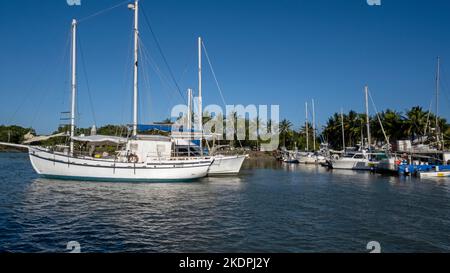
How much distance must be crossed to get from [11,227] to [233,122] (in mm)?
84051

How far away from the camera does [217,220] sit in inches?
639

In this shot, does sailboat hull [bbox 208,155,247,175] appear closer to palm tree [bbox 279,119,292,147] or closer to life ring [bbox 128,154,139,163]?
life ring [bbox 128,154,139,163]

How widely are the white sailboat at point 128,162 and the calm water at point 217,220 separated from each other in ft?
13.4

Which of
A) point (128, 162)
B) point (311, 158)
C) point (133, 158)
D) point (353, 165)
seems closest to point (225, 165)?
point (133, 158)

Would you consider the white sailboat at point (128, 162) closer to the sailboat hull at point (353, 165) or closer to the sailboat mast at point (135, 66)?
the sailboat mast at point (135, 66)

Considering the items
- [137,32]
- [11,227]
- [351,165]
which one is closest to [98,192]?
[11,227]

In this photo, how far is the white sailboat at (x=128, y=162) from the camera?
30750 millimetres

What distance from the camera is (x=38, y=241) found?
12484mm

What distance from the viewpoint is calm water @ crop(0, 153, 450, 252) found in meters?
12.5

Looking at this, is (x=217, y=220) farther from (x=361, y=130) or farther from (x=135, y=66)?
(x=361, y=130)

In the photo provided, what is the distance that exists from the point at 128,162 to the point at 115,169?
4.40 feet
